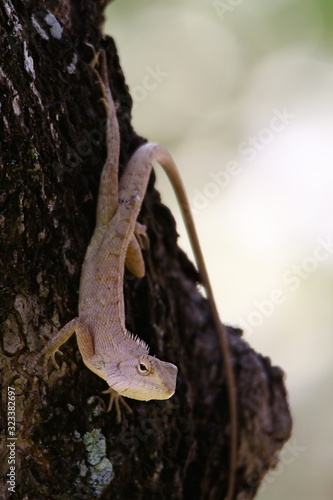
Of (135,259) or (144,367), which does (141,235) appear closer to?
(135,259)

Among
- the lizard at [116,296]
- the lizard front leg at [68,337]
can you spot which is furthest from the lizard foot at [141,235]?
the lizard front leg at [68,337]

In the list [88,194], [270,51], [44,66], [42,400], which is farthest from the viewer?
[270,51]

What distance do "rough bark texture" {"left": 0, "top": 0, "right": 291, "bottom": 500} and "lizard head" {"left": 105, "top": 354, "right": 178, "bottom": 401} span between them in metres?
0.27

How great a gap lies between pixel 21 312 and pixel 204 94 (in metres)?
6.00

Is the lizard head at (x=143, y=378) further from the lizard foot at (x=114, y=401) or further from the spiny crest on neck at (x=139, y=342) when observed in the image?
the lizard foot at (x=114, y=401)

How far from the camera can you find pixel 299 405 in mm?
7441

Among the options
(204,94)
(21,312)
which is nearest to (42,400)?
(21,312)

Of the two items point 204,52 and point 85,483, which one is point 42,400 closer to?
point 85,483

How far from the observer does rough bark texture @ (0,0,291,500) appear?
3.10 meters

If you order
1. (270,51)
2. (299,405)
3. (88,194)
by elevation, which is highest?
(270,51)

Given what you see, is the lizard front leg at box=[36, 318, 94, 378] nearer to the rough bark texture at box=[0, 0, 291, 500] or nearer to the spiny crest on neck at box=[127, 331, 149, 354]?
the rough bark texture at box=[0, 0, 291, 500]

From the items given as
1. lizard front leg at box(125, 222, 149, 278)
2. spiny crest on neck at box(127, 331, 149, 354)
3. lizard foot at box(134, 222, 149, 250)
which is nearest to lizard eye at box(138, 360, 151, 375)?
spiny crest on neck at box(127, 331, 149, 354)

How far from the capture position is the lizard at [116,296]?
3.31m

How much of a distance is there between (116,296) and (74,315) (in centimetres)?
30
